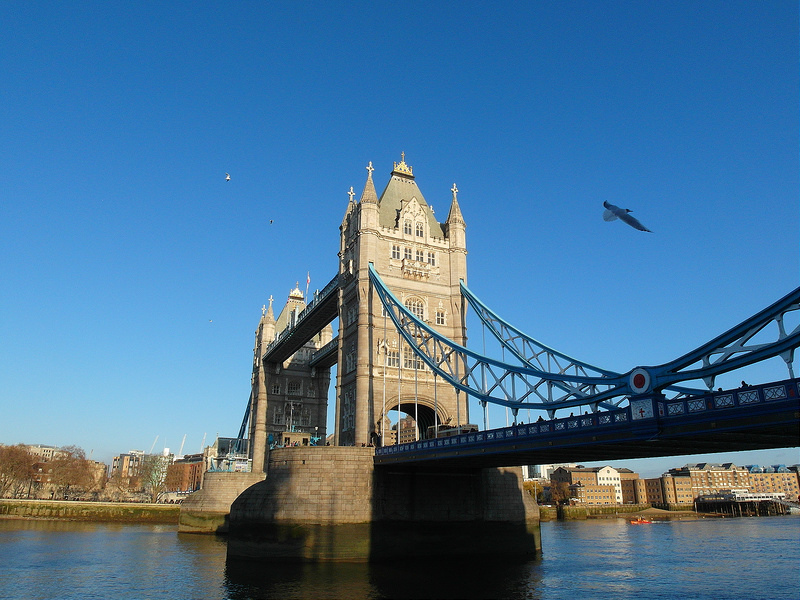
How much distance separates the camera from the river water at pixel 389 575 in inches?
1035

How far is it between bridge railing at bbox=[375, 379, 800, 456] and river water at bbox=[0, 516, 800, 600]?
6231mm

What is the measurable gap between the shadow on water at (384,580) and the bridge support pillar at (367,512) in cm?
99

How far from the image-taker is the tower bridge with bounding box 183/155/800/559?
63.7 ft

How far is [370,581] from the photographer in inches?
1102

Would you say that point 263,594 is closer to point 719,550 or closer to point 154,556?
point 154,556

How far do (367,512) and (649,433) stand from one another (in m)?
18.3

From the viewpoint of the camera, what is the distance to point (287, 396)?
7162cm

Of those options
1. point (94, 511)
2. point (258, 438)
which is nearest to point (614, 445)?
point (258, 438)

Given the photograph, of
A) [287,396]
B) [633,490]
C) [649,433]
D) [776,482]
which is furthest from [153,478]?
[776,482]

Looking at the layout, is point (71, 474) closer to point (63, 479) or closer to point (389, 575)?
point (63, 479)

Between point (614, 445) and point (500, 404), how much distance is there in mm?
7945

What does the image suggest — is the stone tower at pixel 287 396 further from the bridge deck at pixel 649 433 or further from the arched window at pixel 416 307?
the bridge deck at pixel 649 433

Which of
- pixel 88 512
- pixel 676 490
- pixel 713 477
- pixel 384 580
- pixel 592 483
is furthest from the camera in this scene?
pixel 713 477

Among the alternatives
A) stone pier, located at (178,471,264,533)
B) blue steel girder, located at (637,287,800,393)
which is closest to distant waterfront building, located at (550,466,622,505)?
stone pier, located at (178,471,264,533)
